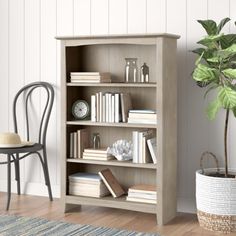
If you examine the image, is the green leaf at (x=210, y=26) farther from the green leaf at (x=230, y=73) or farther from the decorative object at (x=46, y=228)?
the decorative object at (x=46, y=228)

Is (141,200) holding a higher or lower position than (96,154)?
lower

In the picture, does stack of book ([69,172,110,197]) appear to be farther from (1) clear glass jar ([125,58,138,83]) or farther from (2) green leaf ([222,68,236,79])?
(2) green leaf ([222,68,236,79])

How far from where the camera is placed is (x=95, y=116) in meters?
4.07

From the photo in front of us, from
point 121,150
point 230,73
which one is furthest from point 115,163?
point 230,73

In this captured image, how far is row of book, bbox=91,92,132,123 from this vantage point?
3979 millimetres

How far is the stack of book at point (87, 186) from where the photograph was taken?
4047 millimetres

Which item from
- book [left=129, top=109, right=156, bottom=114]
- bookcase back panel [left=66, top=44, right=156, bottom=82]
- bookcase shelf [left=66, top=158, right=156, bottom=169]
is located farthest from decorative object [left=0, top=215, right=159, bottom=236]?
bookcase back panel [left=66, top=44, right=156, bottom=82]

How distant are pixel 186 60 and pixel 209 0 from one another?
457 mm

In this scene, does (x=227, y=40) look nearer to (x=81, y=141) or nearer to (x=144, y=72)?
(x=144, y=72)

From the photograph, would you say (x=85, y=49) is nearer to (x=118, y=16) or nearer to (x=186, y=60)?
(x=118, y=16)

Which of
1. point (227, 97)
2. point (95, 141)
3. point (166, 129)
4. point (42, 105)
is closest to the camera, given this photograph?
point (227, 97)

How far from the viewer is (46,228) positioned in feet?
12.0

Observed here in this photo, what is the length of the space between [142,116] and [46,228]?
1009 millimetres

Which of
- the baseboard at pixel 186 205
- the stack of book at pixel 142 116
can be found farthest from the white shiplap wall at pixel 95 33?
the stack of book at pixel 142 116
